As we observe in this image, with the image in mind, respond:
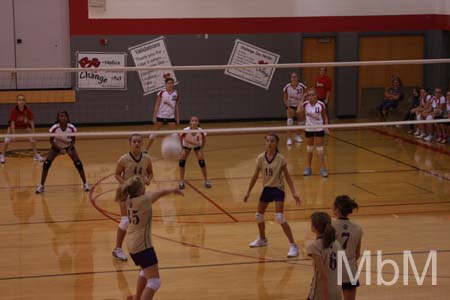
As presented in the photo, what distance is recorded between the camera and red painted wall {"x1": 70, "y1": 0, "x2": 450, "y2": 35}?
2136cm

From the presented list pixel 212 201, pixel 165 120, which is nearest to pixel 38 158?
pixel 165 120

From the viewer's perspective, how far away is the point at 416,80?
2323cm

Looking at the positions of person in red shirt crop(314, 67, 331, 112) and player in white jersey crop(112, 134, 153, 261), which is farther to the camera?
person in red shirt crop(314, 67, 331, 112)

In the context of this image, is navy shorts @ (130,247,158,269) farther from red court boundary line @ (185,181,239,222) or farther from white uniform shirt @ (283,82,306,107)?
white uniform shirt @ (283,82,306,107)

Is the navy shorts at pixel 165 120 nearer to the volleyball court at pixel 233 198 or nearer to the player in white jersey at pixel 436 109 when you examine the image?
the volleyball court at pixel 233 198

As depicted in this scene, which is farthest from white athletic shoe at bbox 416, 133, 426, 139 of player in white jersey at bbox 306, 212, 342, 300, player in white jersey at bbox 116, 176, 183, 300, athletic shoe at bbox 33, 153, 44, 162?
player in white jersey at bbox 306, 212, 342, 300

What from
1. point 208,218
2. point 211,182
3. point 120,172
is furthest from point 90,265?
point 211,182

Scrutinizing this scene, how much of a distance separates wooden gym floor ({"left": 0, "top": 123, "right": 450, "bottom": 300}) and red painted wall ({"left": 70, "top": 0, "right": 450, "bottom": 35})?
12.5 feet

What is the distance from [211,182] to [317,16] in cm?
856

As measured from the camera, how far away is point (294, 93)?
1931cm

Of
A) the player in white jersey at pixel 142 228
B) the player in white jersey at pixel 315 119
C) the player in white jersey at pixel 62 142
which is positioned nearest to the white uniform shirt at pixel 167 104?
the player in white jersey at pixel 315 119

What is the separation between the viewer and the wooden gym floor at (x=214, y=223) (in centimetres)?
1001

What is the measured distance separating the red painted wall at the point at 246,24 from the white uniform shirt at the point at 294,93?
11.5 ft

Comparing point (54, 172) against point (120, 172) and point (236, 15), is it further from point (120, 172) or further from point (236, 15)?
point (236, 15)
